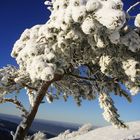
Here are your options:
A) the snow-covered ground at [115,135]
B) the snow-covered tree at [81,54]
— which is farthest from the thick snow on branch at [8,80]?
the snow-covered ground at [115,135]

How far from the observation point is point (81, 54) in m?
14.7

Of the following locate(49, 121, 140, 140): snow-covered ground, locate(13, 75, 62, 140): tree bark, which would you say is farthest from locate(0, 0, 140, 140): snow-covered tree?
locate(49, 121, 140, 140): snow-covered ground

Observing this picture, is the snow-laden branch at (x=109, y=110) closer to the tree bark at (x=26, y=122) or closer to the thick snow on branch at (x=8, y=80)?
the tree bark at (x=26, y=122)

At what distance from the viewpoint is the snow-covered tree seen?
39.7 feet

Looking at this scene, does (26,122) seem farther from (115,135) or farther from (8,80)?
(115,135)

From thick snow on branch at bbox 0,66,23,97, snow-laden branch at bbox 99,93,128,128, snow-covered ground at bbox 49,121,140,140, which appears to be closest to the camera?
snow-laden branch at bbox 99,93,128,128

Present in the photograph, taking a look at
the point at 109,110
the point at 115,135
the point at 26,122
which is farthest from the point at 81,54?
the point at 115,135

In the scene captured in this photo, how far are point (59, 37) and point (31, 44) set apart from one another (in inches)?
59.2

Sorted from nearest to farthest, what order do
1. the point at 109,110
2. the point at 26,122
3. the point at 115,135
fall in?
the point at 109,110
the point at 26,122
the point at 115,135

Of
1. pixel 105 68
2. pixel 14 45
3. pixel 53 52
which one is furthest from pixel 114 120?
pixel 14 45

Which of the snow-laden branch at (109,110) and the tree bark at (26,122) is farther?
the tree bark at (26,122)

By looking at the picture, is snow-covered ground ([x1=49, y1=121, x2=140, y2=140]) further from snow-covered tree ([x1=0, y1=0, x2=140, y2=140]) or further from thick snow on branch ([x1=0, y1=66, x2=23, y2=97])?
thick snow on branch ([x1=0, y1=66, x2=23, y2=97])

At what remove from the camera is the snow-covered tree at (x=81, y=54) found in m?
12.1

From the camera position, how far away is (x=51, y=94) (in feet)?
63.7
